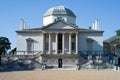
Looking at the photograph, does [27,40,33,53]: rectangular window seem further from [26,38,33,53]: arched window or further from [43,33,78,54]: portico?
[43,33,78,54]: portico

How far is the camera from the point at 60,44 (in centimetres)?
6359

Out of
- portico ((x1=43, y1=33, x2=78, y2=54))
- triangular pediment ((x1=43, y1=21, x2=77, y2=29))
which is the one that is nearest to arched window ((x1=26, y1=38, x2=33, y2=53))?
portico ((x1=43, y1=33, x2=78, y2=54))

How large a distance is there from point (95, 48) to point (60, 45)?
726 centimetres

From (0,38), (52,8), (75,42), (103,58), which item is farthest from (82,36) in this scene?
(0,38)

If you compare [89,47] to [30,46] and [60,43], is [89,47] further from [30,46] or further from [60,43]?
[30,46]

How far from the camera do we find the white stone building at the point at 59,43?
5981cm

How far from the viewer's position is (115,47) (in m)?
69.4

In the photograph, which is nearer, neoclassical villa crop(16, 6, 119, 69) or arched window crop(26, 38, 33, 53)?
neoclassical villa crop(16, 6, 119, 69)

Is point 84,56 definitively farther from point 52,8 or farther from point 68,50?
point 52,8

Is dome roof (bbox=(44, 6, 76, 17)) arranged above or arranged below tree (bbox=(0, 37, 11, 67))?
above

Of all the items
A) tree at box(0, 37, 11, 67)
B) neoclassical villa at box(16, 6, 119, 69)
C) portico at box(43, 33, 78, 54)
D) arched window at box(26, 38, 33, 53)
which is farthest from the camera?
tree at box(0, 37, 11, 67)

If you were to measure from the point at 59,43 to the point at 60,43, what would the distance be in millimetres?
209

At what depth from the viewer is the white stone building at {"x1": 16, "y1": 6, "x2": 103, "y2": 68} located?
5981 centimetres

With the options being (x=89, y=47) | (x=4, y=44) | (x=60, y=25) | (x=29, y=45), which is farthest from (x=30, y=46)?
(x=4, y=44)
